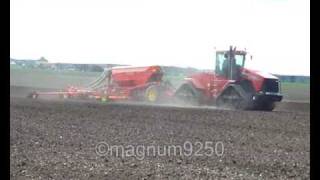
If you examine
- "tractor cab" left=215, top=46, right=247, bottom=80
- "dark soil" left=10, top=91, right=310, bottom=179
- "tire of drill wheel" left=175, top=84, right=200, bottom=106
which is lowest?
"dark soil" left=10, top=91, right=310, bottom=179

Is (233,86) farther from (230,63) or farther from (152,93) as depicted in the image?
(152,93)

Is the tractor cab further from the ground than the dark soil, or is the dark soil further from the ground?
the tractor cab

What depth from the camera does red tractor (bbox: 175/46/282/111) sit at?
16.7 meters

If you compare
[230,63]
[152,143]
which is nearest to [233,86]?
[230,63]

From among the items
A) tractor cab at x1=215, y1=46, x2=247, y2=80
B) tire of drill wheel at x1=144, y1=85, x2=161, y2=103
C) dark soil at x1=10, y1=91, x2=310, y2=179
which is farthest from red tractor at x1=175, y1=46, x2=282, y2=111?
dark soil at x1=10, y1=91, x2=310, y2=179

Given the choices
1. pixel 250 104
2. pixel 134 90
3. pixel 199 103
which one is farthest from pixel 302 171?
pixel 134 90

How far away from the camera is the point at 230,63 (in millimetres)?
17422

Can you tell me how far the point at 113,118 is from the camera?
39.6 ft

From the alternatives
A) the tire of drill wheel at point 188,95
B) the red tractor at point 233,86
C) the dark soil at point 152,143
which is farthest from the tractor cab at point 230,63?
the dark soil at point 152,143

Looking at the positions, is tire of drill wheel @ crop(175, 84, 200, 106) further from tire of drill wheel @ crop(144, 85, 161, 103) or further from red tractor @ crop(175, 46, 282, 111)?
tire of drill wheel @ crop(144, 85, 161, 103)

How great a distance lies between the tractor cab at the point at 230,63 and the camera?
1738cm

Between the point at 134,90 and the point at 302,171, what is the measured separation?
13.5 m

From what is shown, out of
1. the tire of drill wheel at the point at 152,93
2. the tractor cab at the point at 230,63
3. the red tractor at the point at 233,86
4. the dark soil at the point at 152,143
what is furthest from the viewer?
the tire of drill wheel at the point at 152,93

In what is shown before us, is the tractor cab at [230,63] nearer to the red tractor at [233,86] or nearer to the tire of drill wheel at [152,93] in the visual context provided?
the red tractor at [233,86]
